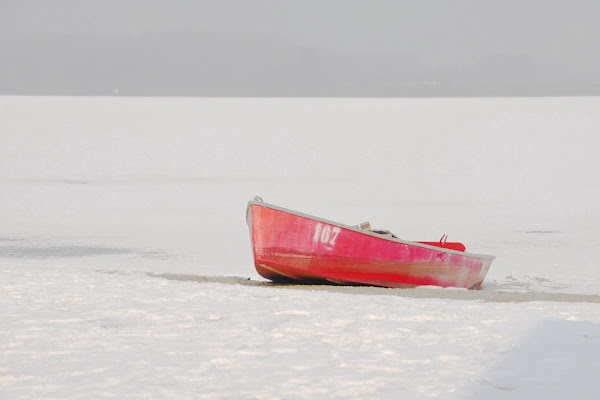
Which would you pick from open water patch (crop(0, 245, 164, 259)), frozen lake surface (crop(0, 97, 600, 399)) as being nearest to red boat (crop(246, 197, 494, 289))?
frozen lake surface (crop(0, 97, 600, 399))

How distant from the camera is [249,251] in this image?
18.8m

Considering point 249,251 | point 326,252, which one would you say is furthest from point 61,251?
point 326,252

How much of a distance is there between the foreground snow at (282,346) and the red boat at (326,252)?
2642 millimetres

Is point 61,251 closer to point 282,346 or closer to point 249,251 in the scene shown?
point 249,251

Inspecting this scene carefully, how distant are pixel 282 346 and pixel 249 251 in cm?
1249

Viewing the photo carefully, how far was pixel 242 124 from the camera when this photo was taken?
47500 millimetres

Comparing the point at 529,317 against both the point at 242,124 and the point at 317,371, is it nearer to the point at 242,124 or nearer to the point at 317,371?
the point at 317,371

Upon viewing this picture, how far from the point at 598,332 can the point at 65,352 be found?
4.21 metres

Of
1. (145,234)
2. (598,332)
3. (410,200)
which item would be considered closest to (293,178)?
(410,200)

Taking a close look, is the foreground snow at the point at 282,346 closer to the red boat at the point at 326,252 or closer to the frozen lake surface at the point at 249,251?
the frozen lake surface at the point at 249,251

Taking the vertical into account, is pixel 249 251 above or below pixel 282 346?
below

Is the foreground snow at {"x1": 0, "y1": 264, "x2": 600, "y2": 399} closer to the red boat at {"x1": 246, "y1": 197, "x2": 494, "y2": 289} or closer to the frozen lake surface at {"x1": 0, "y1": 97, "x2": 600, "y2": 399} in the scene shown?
the frozen lake surface at {"x1": 0, "y1": 97, "x2": 600, "y2": 399}

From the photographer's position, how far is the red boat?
1154cm

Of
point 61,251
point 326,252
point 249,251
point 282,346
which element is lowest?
point 61,251
